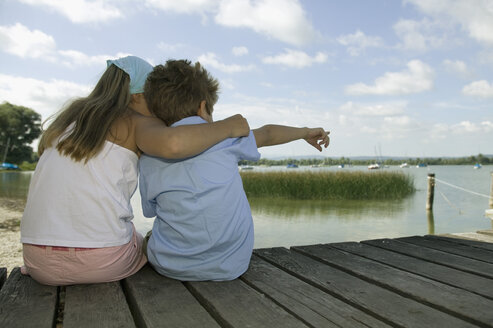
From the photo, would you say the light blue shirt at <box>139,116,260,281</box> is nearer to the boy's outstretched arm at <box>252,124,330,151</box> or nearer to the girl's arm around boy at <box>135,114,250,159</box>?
the girl's arm around boy at <box>135,114,250,159</box>

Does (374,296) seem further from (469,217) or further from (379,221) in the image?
(469,217)

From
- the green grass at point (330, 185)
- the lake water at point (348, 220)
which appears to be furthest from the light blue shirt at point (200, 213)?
the green grass at point (330, 185)

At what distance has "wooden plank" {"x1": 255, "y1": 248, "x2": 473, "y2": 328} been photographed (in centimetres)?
105

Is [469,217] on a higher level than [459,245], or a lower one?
lower

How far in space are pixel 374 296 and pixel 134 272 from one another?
846 mm

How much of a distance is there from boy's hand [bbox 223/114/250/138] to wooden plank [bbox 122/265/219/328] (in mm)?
545

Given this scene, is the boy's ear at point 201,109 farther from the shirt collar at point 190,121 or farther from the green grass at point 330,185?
the green grass at point 330,185

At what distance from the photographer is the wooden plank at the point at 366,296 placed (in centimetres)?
105

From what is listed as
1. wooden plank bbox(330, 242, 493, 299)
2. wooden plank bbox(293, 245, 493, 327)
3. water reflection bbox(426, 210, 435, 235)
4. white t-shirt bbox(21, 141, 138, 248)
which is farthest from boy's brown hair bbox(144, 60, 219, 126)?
water reflection bbox(426, 210, 435, 235)

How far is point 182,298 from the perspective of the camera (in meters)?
1.19

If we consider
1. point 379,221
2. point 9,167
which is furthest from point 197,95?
point 9,167

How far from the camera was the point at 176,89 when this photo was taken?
1.37m

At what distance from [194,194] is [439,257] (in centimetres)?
123

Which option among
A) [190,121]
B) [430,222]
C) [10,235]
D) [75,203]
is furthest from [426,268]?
[430,222]
